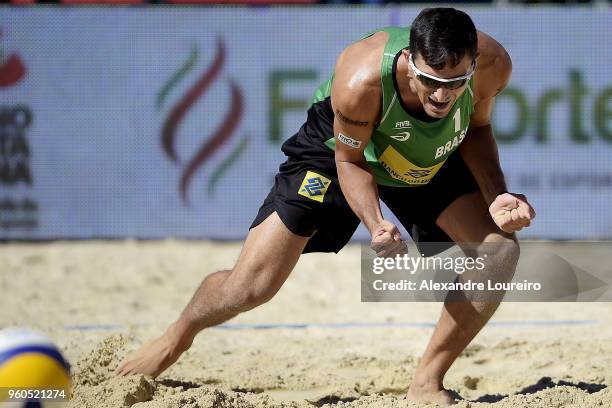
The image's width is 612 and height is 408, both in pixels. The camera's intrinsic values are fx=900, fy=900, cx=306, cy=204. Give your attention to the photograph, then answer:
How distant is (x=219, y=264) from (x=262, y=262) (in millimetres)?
3529

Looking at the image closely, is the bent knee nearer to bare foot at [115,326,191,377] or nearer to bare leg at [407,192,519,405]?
bare foot at [115,326,191,377]

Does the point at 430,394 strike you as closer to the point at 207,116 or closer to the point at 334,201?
the point at 334,201

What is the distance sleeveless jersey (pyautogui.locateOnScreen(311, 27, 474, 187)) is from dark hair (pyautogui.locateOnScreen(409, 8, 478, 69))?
0.23 metres


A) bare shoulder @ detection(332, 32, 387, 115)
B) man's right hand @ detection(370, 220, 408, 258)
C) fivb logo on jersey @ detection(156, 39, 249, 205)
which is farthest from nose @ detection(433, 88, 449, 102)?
fivb logo on jersey @ detection(156, 39, 249, 205)

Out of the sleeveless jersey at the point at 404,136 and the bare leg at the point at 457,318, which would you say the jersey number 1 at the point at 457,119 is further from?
the bare leg at the point at 457,318

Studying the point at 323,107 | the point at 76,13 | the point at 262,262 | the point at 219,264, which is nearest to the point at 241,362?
the point at 262,262

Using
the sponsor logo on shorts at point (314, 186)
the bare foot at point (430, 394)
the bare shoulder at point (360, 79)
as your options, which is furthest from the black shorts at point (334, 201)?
the bare foot at point (430, 394)

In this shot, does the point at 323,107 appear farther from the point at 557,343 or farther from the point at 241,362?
the point at 557,343

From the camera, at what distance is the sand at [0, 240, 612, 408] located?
151 inches

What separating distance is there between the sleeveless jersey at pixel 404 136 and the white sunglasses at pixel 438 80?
0.54 feet

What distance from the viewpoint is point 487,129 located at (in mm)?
3859

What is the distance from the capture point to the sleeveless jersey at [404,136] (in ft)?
11.3

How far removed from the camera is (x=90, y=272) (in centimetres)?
709

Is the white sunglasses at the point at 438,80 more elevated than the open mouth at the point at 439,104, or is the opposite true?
the white sunglasses at the point at 438,80
